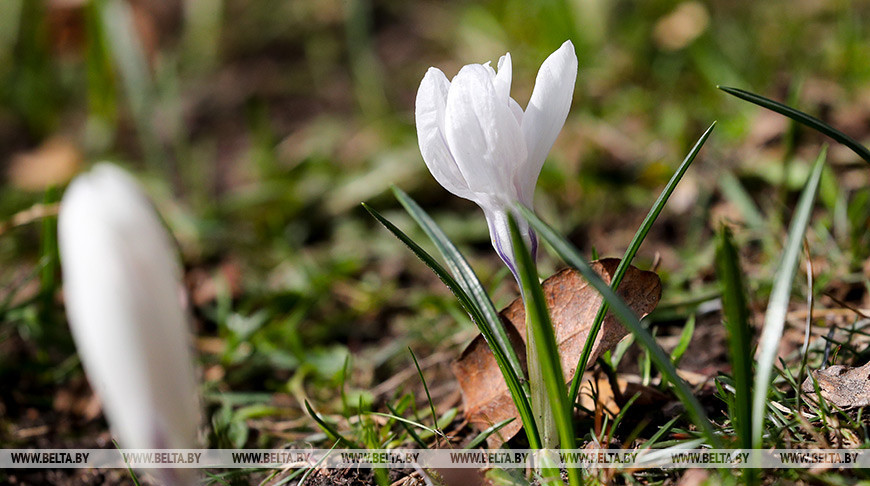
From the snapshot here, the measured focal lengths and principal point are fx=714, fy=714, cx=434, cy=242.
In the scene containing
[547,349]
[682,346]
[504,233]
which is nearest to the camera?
[547,349]

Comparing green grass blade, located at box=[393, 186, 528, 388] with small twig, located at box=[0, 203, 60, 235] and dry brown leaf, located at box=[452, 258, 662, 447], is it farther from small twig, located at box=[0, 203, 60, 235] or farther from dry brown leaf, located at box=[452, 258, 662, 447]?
small twig, located at box=[0, 203, 60, 235]

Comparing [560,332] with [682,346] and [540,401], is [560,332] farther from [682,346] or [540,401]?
[682,346]

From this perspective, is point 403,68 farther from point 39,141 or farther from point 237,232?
point 39,141

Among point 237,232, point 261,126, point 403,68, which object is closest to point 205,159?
point 261,126

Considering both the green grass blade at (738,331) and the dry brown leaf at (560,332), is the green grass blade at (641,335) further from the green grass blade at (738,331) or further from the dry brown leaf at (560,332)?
the dry brown leaf at (560,332)

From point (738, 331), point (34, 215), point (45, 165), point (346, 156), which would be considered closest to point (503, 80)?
point (738, 331)

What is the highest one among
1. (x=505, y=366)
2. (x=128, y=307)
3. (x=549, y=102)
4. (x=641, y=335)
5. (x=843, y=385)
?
(x=549, y=102)

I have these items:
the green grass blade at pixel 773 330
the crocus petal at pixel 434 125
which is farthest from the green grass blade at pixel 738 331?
the crocus petal at pixel 434 125
